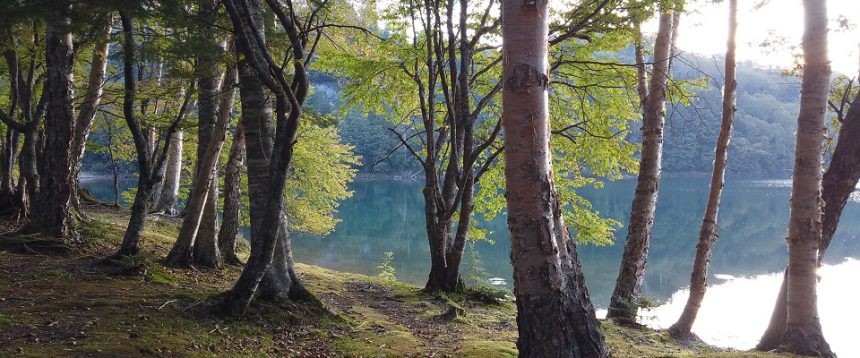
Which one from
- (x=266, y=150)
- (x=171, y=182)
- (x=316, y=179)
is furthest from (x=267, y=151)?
(x=316, y=179)

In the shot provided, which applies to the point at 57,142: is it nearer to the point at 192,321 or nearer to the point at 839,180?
the point at 192,321

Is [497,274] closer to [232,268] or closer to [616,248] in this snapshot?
[616,248]

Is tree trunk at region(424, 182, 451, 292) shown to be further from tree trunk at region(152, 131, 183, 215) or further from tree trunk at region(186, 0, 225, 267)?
tree trunk at region(152, 131, 183, 215)

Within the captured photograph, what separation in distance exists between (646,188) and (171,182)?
11624 mm

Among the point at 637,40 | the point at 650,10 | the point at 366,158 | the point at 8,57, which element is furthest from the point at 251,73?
the point at 366,158

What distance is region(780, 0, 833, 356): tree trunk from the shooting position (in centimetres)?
485

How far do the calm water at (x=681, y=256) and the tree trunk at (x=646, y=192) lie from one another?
40 centimetres

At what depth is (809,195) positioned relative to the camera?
488 cm

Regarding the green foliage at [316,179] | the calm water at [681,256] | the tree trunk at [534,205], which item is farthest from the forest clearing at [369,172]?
the green foliage at [316,179]

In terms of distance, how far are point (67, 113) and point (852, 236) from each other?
43663 mm

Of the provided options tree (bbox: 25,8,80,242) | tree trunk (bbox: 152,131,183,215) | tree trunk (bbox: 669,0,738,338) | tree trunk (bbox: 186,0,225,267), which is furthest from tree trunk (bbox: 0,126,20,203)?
tree trunk (bbox: 669,0,738,338)

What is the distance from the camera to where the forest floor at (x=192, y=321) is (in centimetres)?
393

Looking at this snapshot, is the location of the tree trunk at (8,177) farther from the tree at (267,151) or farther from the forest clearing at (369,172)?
the tree at (267,151)

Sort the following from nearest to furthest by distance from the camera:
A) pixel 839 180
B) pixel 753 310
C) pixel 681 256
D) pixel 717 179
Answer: pixel 839 180, pixel 717 179, pixel 753 310, pixel 681 256
